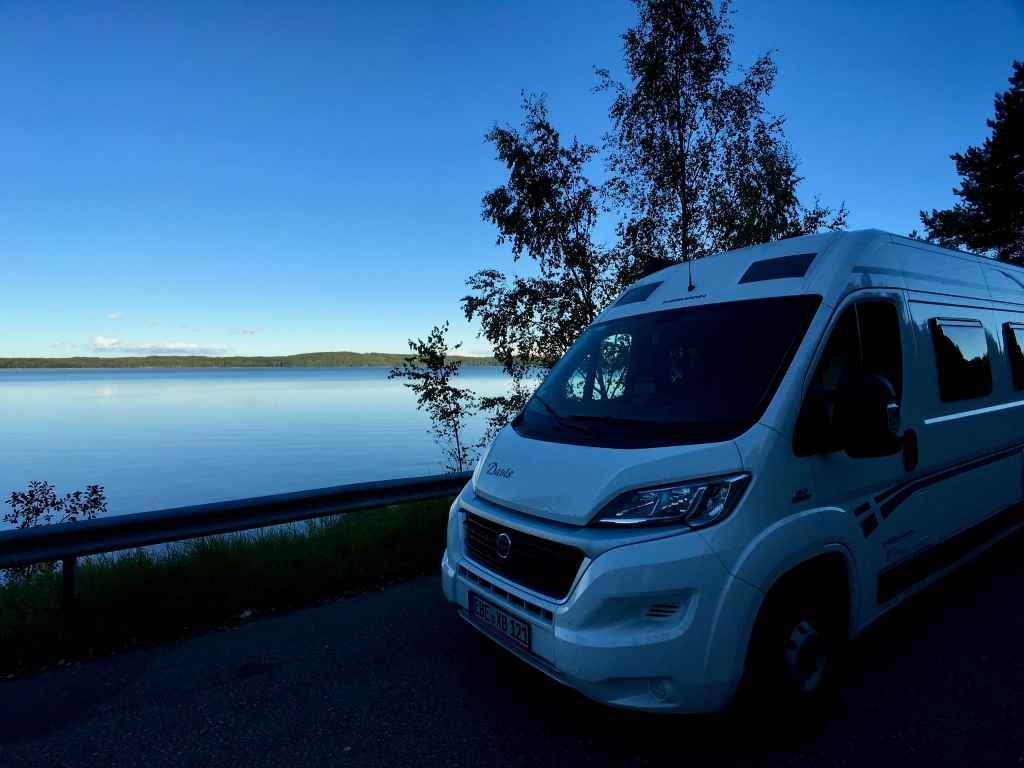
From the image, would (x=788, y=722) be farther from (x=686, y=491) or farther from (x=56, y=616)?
(x=56, y=616)

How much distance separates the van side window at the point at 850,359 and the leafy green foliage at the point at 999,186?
27.6 metres

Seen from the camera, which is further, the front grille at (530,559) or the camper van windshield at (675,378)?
the camper van windshield at (675,378)

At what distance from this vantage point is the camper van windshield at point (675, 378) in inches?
106

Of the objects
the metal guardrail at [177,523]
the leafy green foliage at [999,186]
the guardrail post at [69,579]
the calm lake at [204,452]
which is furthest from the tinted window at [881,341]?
the leafy green foliage at [999,186]

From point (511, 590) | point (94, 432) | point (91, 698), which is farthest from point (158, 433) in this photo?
point (511, 590)

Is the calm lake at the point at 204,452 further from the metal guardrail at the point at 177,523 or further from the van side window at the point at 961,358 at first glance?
the van side window at the point at 961,358

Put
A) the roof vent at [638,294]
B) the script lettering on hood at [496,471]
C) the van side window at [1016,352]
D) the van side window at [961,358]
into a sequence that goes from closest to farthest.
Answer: the script lettering on hood at [496,471]
the van side window at [961,358]
the roof vent at [638,294]
the van side window at [1016,352]

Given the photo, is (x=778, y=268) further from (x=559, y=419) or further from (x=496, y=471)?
(x=496, y=471)

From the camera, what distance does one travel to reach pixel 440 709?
2928 mm

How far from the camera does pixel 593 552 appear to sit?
7.77ft

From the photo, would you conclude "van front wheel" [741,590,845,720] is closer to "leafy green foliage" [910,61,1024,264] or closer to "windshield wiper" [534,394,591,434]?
"windshield wiper" [534,394,591,434]

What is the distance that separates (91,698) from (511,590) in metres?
2.39

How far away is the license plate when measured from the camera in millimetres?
2604

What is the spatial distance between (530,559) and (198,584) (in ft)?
10.0
